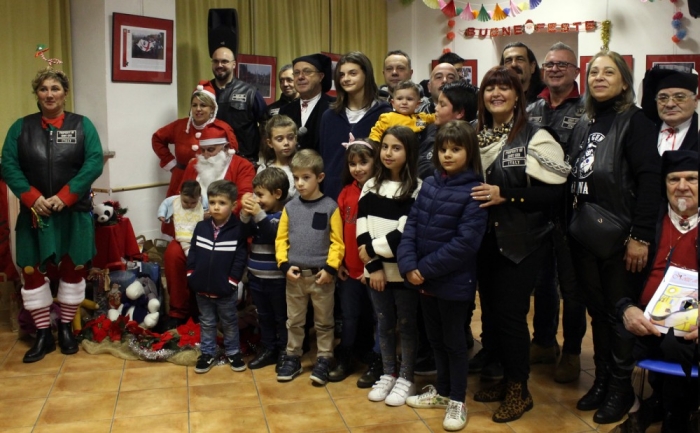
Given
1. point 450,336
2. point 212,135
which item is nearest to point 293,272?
point 450,336

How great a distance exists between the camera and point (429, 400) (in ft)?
10.7

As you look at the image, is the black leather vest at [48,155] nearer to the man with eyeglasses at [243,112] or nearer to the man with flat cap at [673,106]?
the man with eyeglasses at [243,112]

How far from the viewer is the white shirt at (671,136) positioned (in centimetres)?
298

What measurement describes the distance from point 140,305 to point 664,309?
3.00m

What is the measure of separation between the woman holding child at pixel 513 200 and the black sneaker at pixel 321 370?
883 mm

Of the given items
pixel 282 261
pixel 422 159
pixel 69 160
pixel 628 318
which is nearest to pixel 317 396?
pixel 282 261

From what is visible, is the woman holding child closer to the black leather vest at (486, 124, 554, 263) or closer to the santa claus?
the black leather vest at (486, 124, 554, 263)

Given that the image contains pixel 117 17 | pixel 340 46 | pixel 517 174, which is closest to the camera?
pixel 517 174

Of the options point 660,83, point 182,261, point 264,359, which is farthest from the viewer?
point 182,261

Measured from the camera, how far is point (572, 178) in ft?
10.0

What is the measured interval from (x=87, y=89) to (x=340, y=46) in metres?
2.98

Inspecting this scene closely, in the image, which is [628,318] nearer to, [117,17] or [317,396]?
[317,396]

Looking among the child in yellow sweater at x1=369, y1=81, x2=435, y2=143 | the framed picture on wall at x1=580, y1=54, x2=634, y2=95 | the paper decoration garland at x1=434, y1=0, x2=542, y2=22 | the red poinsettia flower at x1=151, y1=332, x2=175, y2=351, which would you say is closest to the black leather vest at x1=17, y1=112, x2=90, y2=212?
the red poinsettia flower at x1=151, y1=332, x2=175, y2=351

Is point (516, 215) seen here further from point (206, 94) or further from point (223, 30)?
point (223, 30)
